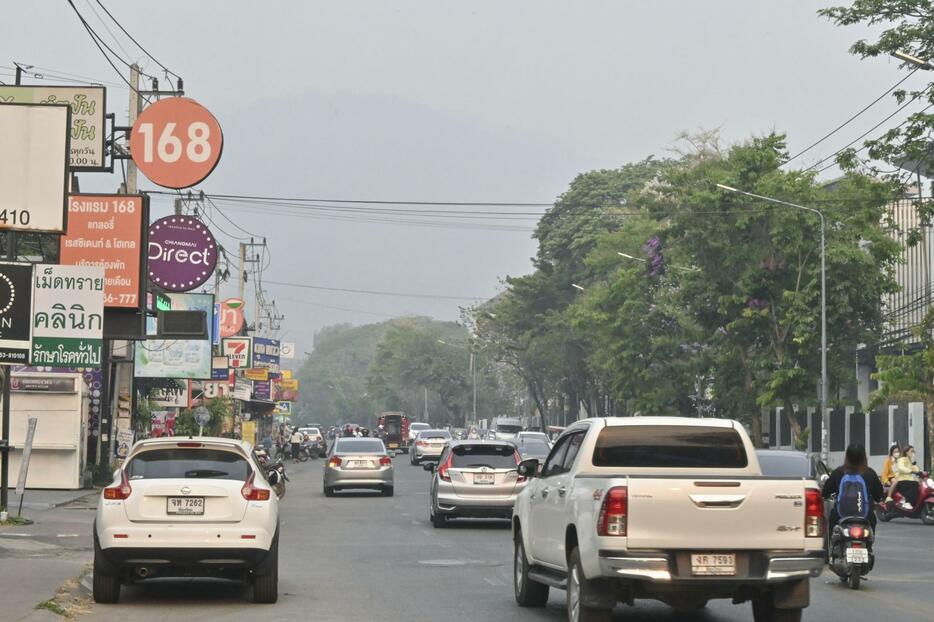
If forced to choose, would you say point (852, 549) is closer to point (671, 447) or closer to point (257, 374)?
point (671, 447)

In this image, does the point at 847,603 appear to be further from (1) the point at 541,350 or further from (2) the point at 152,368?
(1) the point at 541,350

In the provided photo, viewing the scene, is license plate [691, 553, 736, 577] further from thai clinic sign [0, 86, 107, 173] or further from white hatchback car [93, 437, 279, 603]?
thai clinic sign [0, 86, 107, 173]

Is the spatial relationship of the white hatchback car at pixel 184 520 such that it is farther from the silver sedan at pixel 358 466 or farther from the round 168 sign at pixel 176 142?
the silver sedan at pixel 358 466

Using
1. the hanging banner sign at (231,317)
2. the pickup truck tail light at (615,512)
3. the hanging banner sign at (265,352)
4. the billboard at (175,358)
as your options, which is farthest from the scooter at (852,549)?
the hanging banner sign at (265,352)

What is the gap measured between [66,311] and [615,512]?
16.6 m

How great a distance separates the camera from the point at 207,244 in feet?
123

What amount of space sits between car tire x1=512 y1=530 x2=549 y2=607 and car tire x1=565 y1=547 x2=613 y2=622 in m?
2.02

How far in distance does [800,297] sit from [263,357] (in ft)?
147

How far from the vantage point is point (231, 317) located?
68.7 metres

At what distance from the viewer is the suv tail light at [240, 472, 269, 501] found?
15344 mm

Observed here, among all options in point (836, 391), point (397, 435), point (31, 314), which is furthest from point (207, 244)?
point (397, 435)

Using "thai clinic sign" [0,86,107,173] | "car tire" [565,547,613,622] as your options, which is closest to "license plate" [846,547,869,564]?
"car tire" [565,547,613,622]

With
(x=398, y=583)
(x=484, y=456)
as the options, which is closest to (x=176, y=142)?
(x=484, y=456)

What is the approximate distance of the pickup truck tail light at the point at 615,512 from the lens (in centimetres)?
1171
